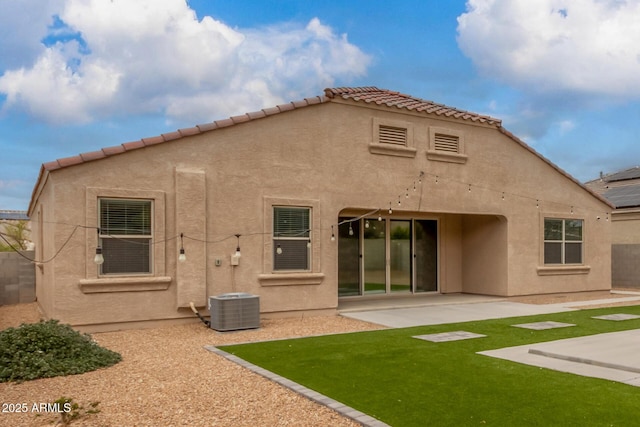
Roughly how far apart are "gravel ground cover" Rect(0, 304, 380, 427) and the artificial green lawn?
534 mm

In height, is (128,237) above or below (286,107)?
below

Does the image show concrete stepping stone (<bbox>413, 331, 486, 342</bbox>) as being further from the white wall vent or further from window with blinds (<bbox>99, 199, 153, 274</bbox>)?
window with blinds (<bbox>99, 199, 153, 274</bbox>)

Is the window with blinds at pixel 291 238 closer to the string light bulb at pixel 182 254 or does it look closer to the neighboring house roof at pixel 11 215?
the string light bulb at pixel 182 254

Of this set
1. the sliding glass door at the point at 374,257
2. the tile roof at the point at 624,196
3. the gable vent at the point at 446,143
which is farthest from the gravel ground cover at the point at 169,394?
the tile roof at the point at 624,196

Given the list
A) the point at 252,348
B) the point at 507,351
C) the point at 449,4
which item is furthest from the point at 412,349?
the point at 449,4

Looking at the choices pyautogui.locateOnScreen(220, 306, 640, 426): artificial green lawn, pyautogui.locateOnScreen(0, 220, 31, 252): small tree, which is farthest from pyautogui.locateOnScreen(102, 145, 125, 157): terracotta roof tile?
pyautogui.locateOnScreen(0, 220, 31, 252): small tree

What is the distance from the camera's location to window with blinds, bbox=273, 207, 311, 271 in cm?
1244

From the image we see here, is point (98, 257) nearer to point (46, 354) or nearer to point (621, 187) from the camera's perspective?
point (46, 354)

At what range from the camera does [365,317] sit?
12.5 metres

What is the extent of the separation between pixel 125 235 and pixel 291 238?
3.73 metres

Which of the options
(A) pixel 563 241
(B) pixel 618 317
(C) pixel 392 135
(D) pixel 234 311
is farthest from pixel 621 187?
(D) pixel 234 311

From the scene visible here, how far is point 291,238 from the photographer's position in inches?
496

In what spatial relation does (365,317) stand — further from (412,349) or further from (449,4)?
(449,4)

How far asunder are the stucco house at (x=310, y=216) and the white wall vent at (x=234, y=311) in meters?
0.69
